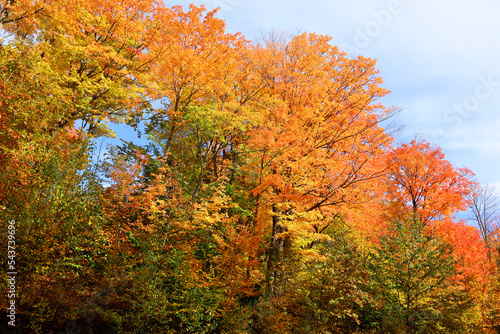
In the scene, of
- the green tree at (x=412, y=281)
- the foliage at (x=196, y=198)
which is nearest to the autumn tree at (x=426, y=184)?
the foliage at (x=196, y=198)

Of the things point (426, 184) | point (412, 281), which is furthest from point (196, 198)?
point (426, 184)

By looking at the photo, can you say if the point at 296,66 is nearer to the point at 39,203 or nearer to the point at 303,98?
the point at 303,98

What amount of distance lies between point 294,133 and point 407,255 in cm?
639

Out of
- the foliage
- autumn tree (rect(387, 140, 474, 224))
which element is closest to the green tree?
the foliage

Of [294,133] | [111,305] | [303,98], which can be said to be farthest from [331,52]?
[111,305]

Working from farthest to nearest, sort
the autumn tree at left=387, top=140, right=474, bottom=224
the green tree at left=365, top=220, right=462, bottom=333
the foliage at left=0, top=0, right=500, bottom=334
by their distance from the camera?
the autumn tree at left=387, top=140, right=474, bottom=224, the green tree at left=365, top=220, right=462, bottom=333, the foliage at left=0, top=0, right=500, bottom=334

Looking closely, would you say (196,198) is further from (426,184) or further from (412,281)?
(426,184)

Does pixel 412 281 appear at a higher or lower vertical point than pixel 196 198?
lower

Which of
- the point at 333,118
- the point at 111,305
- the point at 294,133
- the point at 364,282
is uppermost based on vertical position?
the point at 333,118

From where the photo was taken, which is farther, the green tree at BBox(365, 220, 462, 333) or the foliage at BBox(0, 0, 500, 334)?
the green tree at BBox(365, 220, 462, 333)

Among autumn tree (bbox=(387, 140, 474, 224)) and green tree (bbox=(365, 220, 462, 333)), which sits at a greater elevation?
autumn tree (bbox=(387, 140, 474, 224))

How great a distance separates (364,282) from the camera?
944 centimetres

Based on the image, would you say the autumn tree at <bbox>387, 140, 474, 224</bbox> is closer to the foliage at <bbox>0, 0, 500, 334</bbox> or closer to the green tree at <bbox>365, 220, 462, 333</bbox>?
the foliage at <bbox>0, 0, 500, 334</bbox>

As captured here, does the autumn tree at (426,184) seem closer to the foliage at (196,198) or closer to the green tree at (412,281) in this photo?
the foliage at (196,198)
